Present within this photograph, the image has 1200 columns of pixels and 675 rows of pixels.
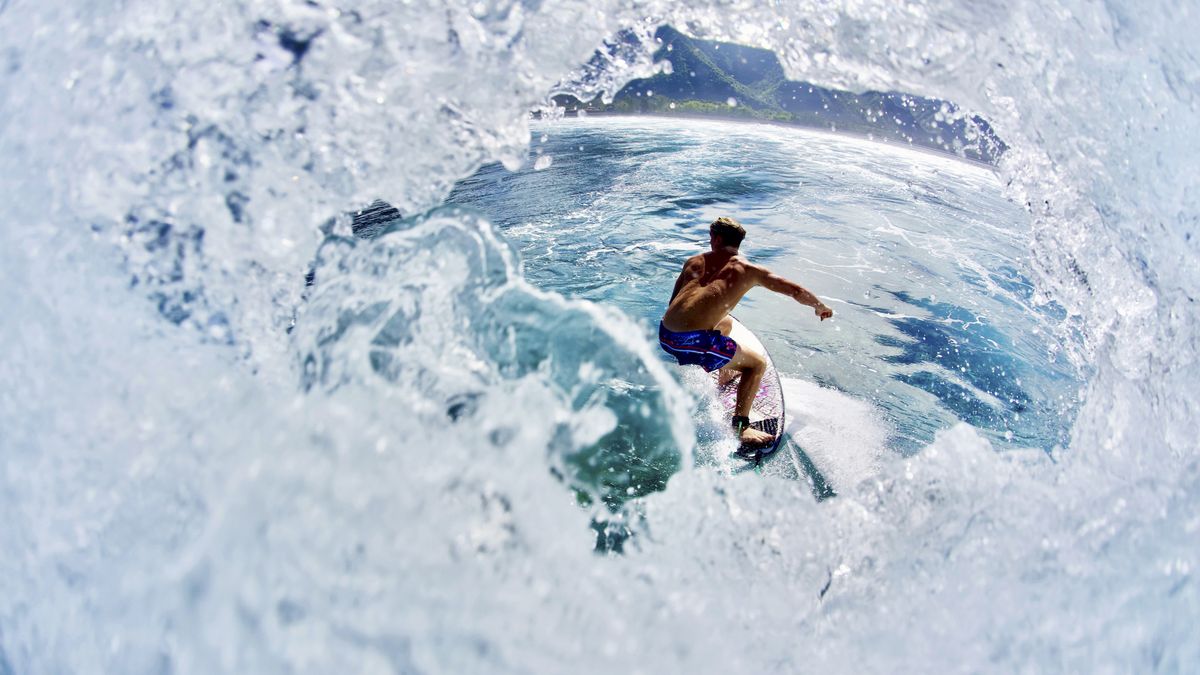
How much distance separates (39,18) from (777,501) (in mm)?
4187

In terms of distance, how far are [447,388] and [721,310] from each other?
8.65ft

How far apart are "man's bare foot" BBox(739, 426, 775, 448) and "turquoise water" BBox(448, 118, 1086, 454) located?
1211 millimetres

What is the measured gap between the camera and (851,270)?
28.9ft

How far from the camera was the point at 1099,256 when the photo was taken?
3.31 metres

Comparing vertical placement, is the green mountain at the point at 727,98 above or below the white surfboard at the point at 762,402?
below

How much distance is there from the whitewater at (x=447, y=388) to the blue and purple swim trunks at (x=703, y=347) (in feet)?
4.81

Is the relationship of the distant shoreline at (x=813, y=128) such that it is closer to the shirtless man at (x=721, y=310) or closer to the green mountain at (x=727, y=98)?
the green mountain at (x=727, y=98)

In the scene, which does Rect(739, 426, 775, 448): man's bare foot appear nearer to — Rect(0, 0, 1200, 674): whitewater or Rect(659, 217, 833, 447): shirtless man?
Rect(659, 217, 833, 447): shirtless man

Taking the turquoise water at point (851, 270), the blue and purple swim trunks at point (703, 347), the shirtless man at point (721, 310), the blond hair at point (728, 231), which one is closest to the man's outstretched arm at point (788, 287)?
the shirtless man at point (721, 310)

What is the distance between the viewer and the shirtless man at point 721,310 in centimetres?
410

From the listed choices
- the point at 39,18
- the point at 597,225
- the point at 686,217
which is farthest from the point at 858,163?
the point at 39,18

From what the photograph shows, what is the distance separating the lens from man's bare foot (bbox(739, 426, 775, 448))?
411 centimetres

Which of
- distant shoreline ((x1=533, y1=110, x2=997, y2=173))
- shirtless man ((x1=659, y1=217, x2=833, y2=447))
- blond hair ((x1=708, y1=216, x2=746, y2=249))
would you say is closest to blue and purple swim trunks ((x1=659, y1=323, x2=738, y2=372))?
→ shirtless man ((x1=659, y1=217, x2=833, y2=447))

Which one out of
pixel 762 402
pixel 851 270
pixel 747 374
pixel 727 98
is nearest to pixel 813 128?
pixel 727 98
